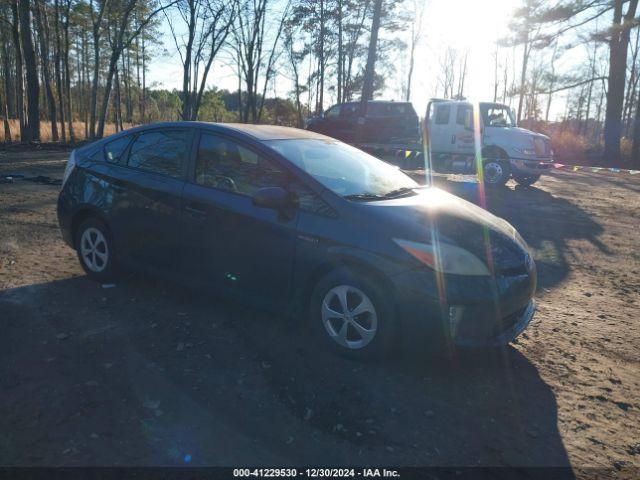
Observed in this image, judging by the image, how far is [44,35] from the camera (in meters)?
27.4

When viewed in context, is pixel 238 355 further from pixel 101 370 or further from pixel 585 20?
pixel 585 20

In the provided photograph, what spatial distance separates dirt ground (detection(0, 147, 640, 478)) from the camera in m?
2.54

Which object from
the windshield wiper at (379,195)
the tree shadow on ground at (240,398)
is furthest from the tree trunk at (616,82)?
the tree shadow on ground at (240,398)

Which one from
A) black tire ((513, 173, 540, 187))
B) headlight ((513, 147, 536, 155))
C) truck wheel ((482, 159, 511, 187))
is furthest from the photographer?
→ black tire ((513, 173, 540, 187))

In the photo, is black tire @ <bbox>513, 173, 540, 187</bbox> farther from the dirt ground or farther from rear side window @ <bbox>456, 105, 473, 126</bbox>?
the dirt ground

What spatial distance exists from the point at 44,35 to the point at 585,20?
28.0 metres

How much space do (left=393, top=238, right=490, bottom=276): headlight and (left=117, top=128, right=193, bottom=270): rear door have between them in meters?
1.99

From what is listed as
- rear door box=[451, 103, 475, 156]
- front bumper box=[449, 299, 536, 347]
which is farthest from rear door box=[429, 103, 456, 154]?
front bumper box=[449, 299, 536, 347]

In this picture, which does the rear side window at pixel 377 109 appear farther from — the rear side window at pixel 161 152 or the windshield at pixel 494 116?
the rear side window at pixel 161 152

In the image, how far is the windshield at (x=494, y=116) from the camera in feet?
45.8

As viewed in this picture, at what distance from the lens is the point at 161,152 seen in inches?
176

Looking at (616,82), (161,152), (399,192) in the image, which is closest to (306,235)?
(399,192)

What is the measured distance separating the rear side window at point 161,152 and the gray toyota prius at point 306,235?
0.04ft

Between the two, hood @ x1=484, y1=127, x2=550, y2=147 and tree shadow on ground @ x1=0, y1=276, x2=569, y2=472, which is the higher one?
A: hood @ x1=484, y1=127, x2=550, y2=147
